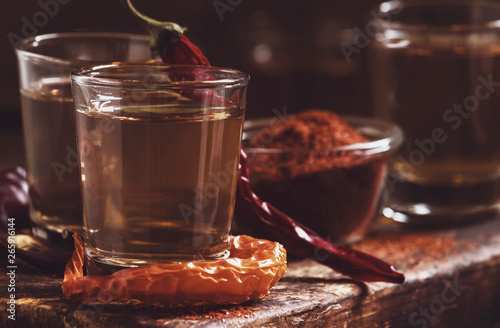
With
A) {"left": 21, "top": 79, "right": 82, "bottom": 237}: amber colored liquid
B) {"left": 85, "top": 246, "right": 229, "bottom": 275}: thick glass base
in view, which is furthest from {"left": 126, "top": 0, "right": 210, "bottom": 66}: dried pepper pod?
{"left": 85, "top": 246, "right": 229, "bottom": 275}: thick glass base

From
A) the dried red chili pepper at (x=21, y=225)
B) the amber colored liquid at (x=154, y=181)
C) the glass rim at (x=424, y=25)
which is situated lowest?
the dried red chili pepper at (x=21, y=225)

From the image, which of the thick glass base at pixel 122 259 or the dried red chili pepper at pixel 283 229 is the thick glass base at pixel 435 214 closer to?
the dried red chili pepper at pixel 283 229

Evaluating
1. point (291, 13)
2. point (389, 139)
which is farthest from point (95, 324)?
point (291, 13)

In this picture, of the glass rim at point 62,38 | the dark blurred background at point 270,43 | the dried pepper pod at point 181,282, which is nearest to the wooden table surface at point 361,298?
the dried pepper pod at point 181,282

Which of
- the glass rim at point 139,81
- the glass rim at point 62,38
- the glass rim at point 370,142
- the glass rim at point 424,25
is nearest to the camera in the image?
the glass rim at point 139,81

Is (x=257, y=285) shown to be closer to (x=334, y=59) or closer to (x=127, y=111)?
(x=127, y=111)

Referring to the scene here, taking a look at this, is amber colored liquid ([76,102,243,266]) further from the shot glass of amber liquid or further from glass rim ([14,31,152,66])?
glass rim ([14,31,152,66])
